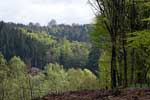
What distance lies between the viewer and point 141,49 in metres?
31.5

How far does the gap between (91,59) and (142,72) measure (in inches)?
4711

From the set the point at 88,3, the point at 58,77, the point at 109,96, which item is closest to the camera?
the point at 109,96

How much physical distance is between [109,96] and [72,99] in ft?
5.26

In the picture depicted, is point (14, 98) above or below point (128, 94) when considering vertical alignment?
below

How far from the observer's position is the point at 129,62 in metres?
36.9

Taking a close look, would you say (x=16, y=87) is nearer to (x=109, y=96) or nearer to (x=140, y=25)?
(x=140, y=25)

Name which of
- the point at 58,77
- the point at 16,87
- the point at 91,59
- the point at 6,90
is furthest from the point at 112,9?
the point at 91,59

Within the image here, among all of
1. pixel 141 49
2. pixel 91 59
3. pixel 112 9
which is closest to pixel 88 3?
pixel 112 9

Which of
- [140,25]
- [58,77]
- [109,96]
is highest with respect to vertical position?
[140,25]

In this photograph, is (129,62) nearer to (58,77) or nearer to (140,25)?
(140,25)

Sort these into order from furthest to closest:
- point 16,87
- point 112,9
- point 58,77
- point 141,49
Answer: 1. point 58,77
2. point 16,87
3. point 141,49
4. point 112,9

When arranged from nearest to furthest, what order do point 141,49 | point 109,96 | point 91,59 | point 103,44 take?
point 109,96, point 141,49, point 103,44, point 91,59

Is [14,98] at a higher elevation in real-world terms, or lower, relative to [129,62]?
lower

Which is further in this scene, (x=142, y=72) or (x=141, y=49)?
(x=142, y=72)
